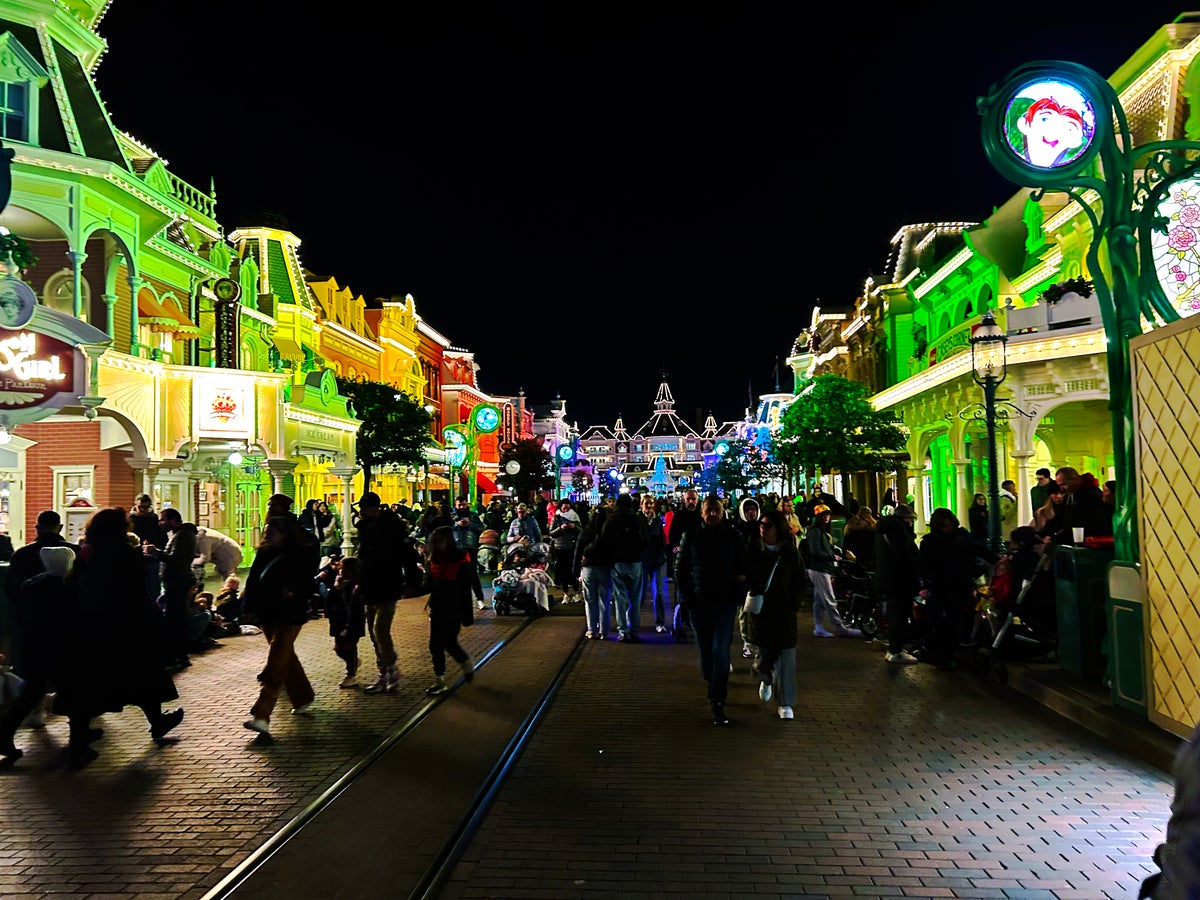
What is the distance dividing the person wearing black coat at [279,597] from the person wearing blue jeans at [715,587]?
10.3 ft

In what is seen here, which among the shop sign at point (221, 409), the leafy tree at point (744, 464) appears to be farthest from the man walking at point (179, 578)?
the leafy tree at point (744, 464)

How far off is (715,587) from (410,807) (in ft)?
10.4

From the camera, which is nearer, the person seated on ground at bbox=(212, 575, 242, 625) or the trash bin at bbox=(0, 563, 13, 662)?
the trash bin at bbox=(0, 563, 13, 662)

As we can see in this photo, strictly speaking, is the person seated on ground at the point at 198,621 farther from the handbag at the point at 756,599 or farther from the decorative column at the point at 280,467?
the decorative column at the point at 280,467

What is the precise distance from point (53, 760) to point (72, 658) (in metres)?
0.77

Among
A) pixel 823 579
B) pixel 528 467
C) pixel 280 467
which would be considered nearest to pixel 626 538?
pixel 823 579

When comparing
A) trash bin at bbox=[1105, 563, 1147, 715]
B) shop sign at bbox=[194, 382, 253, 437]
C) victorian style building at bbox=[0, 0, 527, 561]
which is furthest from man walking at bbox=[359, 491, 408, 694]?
shop sign at bbox=[194, 382, 253, 437]

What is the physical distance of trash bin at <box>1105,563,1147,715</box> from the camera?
7008 millimetres

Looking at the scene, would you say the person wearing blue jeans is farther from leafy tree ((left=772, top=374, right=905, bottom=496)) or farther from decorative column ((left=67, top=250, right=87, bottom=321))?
leafy tree ((left=772, top=374, right=905, bottom=496))

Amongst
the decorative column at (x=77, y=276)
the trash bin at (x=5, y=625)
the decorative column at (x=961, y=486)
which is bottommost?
the trash bin at (x=5, y=625)

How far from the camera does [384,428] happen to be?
118ft

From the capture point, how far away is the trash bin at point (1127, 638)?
701 centimetres

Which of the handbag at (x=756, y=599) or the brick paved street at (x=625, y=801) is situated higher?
the handbag at (x=756, y=599)

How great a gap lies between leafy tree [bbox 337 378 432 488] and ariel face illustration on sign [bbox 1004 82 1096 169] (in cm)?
2969
